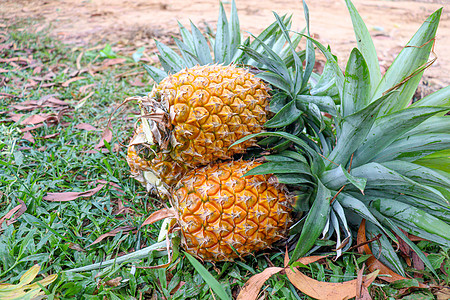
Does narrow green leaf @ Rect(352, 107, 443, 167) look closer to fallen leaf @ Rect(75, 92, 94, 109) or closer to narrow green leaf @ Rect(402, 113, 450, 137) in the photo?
narrow green leaf @ Rect(402, 113, 450, 137)

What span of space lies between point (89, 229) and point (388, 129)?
6.30 ft

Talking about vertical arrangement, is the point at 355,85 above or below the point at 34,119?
above

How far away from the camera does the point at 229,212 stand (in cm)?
167

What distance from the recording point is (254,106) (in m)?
1.85

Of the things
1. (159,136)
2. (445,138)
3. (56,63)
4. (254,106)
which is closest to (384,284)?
(445,138)

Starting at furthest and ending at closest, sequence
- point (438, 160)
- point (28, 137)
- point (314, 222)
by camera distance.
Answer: point (28, 137), point (438, 160), point (314, 222)

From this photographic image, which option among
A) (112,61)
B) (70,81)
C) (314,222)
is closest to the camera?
(314,222)

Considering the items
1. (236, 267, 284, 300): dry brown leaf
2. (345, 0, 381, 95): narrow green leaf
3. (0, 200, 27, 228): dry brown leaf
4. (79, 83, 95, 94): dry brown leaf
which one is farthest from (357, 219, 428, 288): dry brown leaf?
(79, 83, 95, 94): dry brown leaf

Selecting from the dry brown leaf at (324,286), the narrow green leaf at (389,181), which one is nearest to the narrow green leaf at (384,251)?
the dry brown leaf at (324,286)

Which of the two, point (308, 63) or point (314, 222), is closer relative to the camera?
point (314, 222)

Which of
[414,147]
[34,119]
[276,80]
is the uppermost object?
[276,80]

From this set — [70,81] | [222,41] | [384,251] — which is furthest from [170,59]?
[70,81]

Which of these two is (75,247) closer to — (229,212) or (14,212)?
(14,212)

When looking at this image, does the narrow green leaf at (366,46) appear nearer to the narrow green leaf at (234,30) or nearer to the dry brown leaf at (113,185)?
the narrow green leaf at (234,30)
